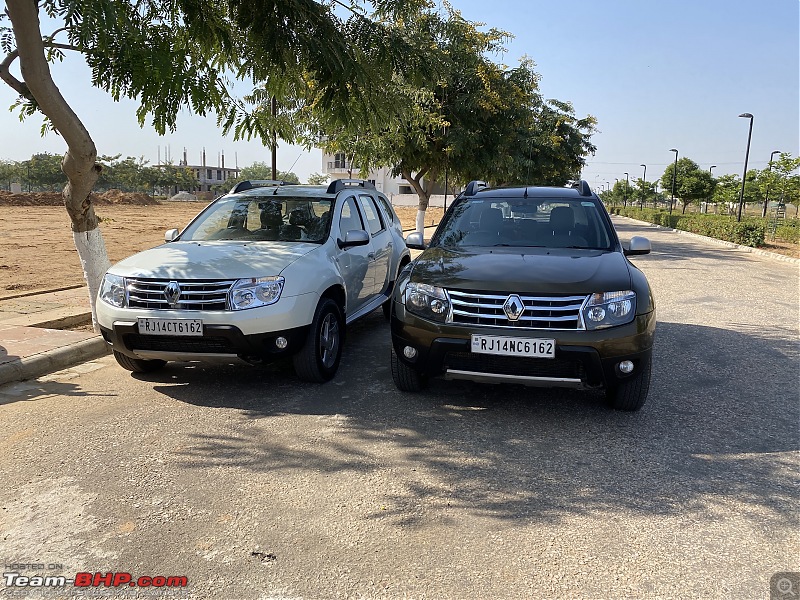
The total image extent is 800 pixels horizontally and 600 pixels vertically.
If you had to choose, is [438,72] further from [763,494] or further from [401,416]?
[763,494]

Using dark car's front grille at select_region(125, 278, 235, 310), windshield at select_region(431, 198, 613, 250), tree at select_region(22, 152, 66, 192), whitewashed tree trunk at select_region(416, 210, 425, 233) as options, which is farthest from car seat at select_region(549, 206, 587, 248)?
tree at select_region(22, 152, 66, 192)

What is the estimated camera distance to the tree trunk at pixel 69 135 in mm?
5676

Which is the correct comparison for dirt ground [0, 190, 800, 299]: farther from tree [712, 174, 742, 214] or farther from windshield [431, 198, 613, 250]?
tree [712, 174, 742, 214]

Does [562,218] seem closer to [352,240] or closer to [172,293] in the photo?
[352,240]

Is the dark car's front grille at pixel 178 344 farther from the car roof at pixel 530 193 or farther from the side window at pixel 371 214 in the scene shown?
the car roof at pixel 530 193

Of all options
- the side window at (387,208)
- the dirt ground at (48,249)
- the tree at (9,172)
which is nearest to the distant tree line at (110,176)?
the tree at (9,172)

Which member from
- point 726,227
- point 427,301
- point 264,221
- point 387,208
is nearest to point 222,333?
point 427,301

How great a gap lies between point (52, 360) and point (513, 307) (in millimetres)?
4427

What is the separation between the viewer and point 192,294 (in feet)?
16.4

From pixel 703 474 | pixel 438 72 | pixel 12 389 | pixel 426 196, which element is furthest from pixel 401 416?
pixel 426 196

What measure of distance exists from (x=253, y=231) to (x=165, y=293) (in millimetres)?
1485

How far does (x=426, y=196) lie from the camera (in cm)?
2183

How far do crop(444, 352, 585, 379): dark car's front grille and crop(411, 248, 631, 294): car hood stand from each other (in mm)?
469

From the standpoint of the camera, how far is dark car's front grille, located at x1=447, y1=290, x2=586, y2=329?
435cm
